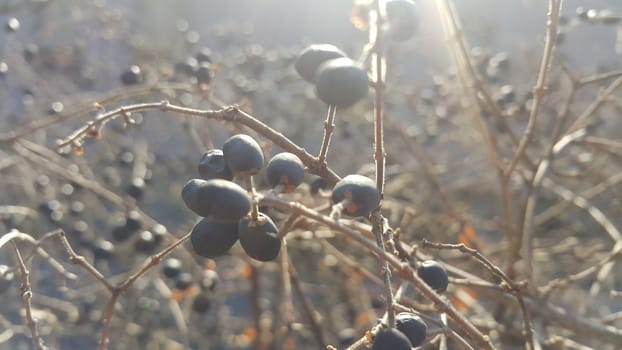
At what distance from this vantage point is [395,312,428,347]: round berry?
1134 mm

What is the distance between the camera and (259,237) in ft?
3.57

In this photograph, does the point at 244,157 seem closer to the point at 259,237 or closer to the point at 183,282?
the point at 259,237

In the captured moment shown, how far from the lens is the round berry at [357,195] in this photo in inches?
40.8

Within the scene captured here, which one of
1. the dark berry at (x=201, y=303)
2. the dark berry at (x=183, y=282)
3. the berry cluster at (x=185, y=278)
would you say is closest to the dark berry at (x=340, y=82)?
the berry cluster at (x=185, y=278)

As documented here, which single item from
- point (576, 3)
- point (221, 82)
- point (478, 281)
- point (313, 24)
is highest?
→ point (313, 24)

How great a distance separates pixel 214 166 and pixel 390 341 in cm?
50

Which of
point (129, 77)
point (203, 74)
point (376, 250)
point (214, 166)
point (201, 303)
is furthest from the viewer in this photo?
point (201, 303)

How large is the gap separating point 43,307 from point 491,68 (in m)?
3.42

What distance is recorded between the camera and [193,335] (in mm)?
4434

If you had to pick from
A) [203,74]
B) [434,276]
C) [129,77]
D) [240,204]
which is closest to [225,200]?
[240,204]

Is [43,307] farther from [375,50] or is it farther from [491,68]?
[375,50]

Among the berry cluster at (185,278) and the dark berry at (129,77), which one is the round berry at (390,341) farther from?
the dark berry at (129,77)

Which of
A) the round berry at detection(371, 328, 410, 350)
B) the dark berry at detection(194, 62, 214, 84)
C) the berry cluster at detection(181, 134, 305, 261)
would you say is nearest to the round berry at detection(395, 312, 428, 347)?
the round berry at detection(371, 328, 410, 350)

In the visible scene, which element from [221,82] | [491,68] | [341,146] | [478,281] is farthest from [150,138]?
[478,281]
